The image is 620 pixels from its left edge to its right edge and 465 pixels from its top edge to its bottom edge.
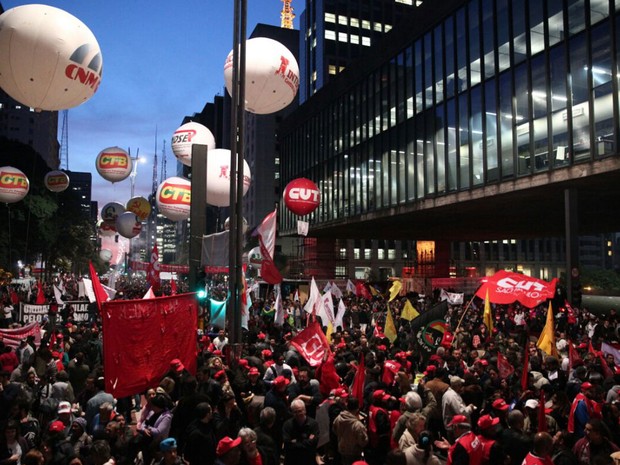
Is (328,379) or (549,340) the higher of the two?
(549,340)

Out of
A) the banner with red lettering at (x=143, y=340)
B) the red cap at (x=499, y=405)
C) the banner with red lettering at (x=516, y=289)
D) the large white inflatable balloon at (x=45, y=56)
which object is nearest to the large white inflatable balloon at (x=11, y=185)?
the large white inflatable balloon at (x=45, y=56)

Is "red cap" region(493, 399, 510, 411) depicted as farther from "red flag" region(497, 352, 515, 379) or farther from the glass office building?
the glass office building

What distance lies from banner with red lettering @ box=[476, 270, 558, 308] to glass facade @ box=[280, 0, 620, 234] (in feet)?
26.5

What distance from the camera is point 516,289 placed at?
17.1 m

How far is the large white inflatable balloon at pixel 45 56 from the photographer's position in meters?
8.70

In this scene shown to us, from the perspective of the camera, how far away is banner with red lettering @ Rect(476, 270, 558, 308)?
54.4ft

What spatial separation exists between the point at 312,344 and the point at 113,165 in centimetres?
1599

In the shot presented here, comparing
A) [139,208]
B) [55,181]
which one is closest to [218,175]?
[139,208]

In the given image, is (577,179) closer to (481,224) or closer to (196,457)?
(481,224)

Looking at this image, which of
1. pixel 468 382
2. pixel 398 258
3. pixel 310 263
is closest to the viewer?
pixel 468 382

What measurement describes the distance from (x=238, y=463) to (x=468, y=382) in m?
4.66

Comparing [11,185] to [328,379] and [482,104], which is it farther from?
[482,104]

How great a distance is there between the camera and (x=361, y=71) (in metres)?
42.6

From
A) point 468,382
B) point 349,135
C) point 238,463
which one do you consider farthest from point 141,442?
point 349,135
